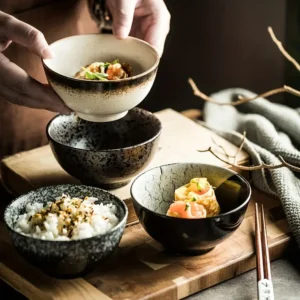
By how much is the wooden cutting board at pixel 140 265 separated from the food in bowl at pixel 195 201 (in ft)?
0.28

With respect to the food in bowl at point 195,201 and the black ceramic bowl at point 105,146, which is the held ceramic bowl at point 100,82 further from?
the food in bowl at point 195,201

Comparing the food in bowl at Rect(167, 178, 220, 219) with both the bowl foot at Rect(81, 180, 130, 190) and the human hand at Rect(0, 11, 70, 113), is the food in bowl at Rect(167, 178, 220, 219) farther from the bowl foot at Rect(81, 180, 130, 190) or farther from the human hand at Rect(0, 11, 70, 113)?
the human hand at Rect(0, 11, 70, 113)

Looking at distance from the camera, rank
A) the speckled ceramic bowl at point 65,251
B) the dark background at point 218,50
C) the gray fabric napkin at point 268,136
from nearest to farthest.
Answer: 1. the speckled ceramic bowl at point 65,251
2. the gray fabric napkin at point 268,136
3. the dark background at point 218,50

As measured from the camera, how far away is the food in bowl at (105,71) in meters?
1.61

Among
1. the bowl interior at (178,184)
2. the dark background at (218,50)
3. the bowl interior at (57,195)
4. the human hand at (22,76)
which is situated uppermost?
the human hand at (22,76)

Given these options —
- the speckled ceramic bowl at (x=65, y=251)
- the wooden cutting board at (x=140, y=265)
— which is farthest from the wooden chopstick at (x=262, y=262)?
the speckled ceramic bowl at (x=65, y=251)

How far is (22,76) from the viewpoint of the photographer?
5.43ft

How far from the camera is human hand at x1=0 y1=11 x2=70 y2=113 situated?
157 centimetres

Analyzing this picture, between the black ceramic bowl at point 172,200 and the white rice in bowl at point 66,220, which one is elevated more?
the white rice in bowl at point 66,220

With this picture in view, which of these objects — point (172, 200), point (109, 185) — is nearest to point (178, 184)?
point (172, 200)

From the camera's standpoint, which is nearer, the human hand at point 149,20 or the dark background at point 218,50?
A: the human hand at point 149,20

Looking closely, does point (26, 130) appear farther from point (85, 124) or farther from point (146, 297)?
point (146, 297)

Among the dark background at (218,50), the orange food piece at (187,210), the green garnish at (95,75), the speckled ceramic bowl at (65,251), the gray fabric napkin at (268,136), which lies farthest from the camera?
the dark background at (218,50)

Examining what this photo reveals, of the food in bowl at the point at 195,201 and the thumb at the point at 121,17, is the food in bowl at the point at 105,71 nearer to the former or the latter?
the thumb at the point at 121,17
